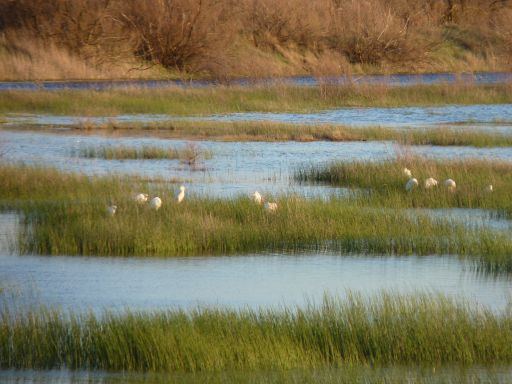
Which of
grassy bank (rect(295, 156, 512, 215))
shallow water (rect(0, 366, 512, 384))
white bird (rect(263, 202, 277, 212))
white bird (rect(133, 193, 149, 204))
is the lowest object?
grassy bank (rect(295, 156, 512, 215))

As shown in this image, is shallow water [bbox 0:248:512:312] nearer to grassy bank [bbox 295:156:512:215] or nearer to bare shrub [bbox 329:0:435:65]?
grassy bank [bbox 295:156:512:215]

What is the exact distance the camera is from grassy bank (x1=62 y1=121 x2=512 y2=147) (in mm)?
23031

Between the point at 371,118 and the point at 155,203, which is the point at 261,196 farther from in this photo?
the point at 371,118

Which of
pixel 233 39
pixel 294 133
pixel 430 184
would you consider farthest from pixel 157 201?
pixel 233 39

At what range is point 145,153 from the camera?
2094 cm

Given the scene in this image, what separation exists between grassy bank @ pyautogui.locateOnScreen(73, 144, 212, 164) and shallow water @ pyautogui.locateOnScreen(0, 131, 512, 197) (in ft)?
0.70

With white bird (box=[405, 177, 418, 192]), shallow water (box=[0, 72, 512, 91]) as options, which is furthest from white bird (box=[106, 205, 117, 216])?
shallow water (box=[0, 72, 512, 91])

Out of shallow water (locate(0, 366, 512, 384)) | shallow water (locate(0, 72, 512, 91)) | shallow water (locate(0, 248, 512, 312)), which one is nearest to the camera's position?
shallow water (locate(0, 366, 512, 384))

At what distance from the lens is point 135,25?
39.6 metres

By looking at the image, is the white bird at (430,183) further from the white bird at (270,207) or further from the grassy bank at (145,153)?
the grassy bank at (145,153)

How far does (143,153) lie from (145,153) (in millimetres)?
46

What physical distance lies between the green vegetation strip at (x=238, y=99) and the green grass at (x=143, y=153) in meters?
7.41

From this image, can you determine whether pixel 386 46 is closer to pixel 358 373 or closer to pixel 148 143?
pixel 148 143

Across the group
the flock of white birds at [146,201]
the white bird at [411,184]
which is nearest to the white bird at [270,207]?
the flock of white birds at [146,201]
